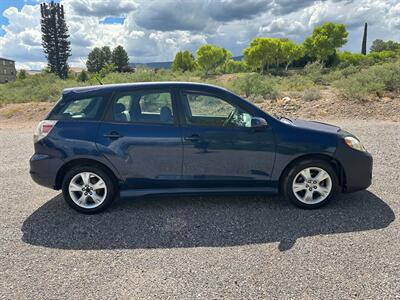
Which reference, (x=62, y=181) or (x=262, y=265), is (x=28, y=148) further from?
(x=262, y=265)

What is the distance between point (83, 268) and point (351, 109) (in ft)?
35.6

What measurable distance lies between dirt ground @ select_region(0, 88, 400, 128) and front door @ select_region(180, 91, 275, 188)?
25.4ft

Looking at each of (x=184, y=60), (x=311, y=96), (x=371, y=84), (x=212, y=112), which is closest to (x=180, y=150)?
(x=212, y=112)

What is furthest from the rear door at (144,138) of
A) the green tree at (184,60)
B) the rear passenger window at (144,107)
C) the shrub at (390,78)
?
the green tree at (184,60)

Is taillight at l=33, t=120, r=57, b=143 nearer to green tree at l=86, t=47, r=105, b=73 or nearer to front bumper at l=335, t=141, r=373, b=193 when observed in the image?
front bumper at l=335, t=141, r=373, b=193

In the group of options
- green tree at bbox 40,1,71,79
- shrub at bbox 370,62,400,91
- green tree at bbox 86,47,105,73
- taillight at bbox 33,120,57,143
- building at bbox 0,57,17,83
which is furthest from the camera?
building at bbox 0,57,17,83

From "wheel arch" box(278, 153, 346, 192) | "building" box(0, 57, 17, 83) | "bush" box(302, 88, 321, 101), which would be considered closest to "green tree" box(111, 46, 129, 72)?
"building" box(0, 57, 17, 83)

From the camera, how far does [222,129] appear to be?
3963mm

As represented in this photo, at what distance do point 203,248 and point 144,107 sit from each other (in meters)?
1.93

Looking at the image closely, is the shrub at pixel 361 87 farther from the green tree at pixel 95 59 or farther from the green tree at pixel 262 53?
the green tree at pixel 95 59

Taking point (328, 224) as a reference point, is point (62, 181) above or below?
above

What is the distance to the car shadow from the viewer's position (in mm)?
3455

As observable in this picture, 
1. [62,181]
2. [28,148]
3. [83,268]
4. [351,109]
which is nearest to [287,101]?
[351,109]

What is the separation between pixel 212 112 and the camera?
13.7 feet
